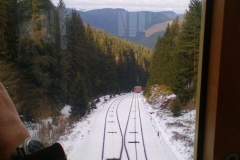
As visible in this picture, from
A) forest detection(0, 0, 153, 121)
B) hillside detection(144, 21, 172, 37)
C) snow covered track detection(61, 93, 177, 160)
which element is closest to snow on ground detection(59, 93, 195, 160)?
snow covered track detection(61, 93, 177, 160)

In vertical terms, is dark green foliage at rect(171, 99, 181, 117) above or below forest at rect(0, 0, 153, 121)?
below

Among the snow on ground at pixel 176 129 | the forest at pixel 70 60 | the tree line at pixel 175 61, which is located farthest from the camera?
the forest at pixel 70 60

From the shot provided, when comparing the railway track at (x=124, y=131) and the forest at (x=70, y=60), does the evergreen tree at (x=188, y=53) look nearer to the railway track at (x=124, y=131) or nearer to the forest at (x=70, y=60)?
the forest at (x=70, y=60)

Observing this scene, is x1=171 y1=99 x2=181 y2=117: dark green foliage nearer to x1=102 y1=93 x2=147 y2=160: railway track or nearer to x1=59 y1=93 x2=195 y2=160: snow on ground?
x1=59 y1=93 x2=195 y2=160: snow on ground

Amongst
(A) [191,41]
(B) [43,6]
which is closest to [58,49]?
(B) [43,6]

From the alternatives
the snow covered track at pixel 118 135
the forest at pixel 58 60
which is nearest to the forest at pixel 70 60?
the forest at pixel 58 60

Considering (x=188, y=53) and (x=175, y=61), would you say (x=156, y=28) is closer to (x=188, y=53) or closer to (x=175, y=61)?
(x=175, y=61)

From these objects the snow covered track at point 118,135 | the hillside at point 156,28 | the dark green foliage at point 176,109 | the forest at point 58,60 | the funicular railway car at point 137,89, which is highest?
the hillside at point 156,28

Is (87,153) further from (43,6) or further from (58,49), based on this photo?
(43,6)
